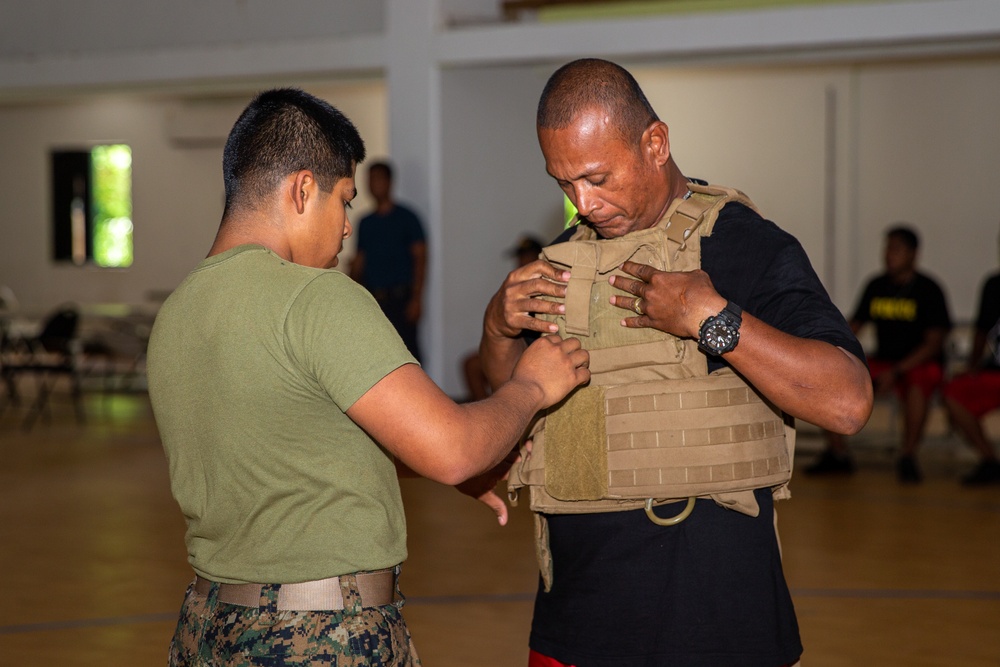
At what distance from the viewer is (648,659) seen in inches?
79.9

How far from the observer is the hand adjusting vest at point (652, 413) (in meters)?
2.04

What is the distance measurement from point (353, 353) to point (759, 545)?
83cm

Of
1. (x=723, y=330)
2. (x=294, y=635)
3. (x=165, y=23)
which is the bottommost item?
(x=294, y=635)

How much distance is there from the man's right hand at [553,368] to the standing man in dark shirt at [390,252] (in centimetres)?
702

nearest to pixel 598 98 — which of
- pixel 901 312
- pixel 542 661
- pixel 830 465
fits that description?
pixel 542 661

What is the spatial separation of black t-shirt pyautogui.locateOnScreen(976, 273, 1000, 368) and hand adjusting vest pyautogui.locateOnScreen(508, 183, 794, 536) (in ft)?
19.7

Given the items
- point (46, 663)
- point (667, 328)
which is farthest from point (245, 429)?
point (46, 663)

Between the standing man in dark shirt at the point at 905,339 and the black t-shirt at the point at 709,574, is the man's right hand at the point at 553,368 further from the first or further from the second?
the standing man in dark shirt at the point at 905,339

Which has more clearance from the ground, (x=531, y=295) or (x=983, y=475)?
(x=531, y=295)

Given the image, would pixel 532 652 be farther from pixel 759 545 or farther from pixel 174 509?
pixel 174 509

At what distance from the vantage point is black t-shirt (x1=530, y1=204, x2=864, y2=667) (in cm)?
201

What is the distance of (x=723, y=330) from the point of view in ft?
6.15

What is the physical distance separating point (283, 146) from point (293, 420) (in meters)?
0.42

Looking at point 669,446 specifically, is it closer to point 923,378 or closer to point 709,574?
point 709,574
